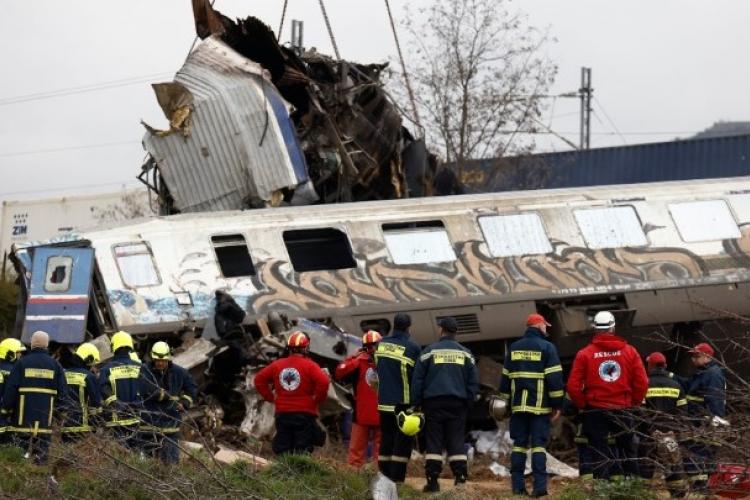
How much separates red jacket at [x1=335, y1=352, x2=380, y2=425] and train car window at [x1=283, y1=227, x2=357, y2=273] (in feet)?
14.4

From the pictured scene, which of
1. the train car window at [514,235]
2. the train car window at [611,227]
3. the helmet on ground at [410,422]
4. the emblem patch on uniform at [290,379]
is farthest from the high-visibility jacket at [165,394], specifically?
the train car window at [611,227]

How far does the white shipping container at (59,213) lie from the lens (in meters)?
40.8

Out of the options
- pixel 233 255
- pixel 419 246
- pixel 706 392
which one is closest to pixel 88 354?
pixel 233 255

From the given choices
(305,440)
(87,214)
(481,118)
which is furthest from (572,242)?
(87,214)

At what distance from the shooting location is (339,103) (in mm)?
21219

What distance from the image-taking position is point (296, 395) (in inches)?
538

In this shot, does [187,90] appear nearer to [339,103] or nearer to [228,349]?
[339,103]

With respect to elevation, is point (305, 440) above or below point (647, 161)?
below

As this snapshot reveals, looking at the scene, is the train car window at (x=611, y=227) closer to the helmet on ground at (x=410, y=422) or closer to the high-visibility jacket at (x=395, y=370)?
the high-visibility jacket at (x=395, y=370)

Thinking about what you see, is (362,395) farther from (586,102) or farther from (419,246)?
(586,102)

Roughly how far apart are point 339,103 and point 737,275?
6291 millimetres

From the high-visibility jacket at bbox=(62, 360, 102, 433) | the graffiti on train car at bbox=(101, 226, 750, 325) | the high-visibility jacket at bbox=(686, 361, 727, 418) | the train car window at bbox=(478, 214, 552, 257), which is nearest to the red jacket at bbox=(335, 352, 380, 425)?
the high-visibility jacket at bbox=(62, 360, 102, 433)

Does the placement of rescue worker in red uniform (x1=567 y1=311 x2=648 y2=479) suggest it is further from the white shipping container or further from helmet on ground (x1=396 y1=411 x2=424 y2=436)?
the white shipping container

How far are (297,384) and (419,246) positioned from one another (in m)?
5.67
